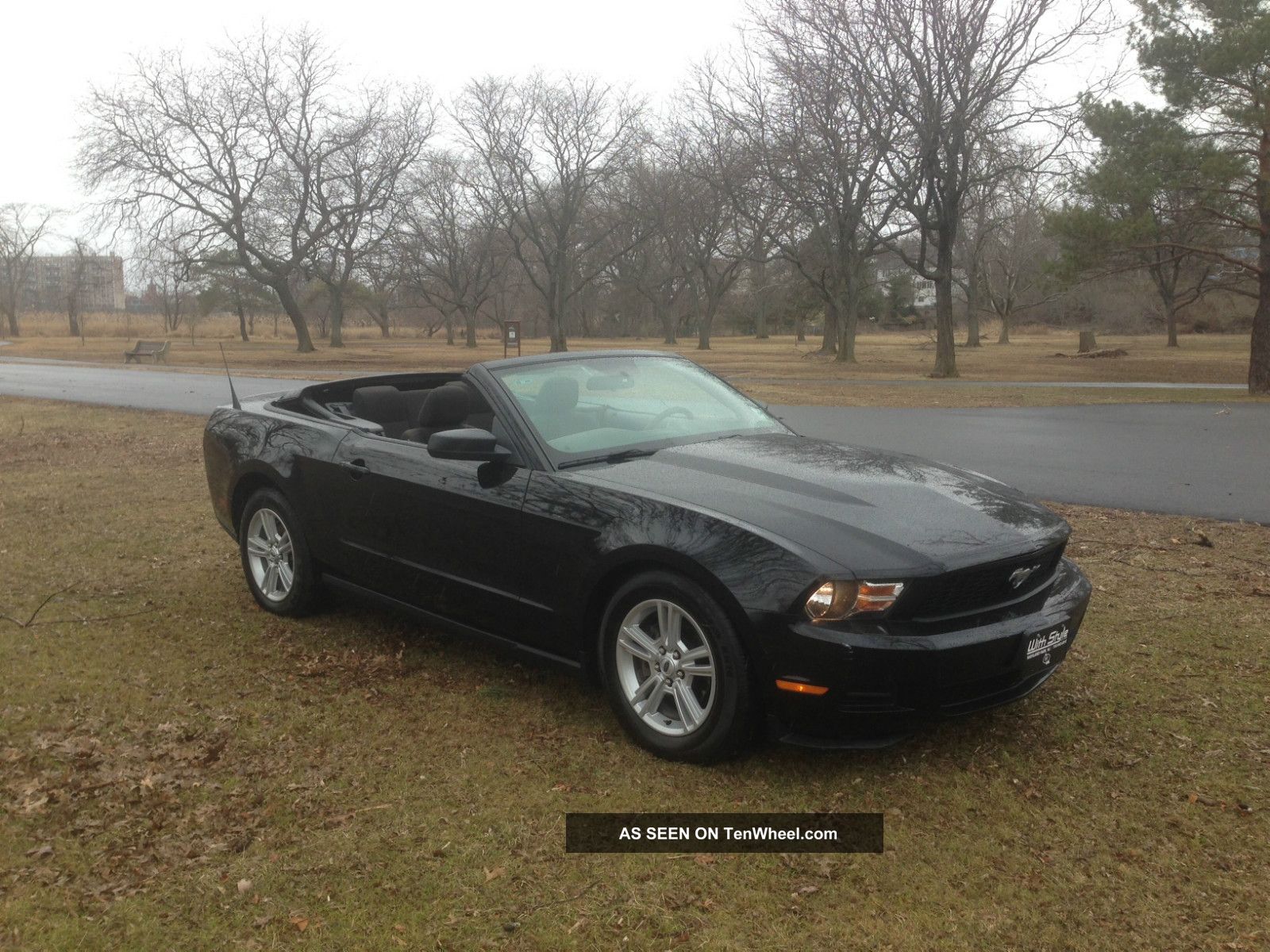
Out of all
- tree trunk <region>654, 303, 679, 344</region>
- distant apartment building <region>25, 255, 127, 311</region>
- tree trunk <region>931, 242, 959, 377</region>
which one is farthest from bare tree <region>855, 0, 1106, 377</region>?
distant apartment building <region>25, 255, 127, 311</region>

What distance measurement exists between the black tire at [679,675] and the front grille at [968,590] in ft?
1.87

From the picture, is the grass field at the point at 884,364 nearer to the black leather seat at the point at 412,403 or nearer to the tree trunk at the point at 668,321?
the tree trunk at the point at 668,321

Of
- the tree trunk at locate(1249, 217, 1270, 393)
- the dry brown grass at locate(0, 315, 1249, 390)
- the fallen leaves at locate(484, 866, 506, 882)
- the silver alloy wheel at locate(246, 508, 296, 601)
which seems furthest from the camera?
the dry brown grass at locate(0, 315, 1249, 390)

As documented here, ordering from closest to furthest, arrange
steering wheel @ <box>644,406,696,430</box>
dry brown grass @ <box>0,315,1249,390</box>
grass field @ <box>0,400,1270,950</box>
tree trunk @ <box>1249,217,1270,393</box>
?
grass field @ <box>0,400,1270,950</box> < steering wheel @ <box>644,406,696,430</box> < tree trunk @ <box>1249,217,1270,393</box> < dry brown grass @ <box>0,315,1249,390</box>

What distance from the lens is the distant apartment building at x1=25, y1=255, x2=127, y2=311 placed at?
8806cm

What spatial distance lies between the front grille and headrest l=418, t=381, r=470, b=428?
8.24 feet

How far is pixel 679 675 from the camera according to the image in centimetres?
371

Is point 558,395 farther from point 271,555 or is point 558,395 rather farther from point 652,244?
point 652,244

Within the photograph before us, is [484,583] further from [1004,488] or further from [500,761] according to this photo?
[1004,488]

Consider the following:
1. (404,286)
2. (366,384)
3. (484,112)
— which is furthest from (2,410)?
(404,286)

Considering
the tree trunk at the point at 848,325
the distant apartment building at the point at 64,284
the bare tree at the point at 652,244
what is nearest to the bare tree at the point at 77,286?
the distant apartment building at the point at 64,284

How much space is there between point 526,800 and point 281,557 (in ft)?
8.61

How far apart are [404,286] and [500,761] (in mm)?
69703

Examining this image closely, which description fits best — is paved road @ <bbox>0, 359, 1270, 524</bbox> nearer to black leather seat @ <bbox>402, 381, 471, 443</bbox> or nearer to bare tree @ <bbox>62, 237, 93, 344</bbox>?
black leather seat @ <bbox>402, 381, 471, 443</bbox>
